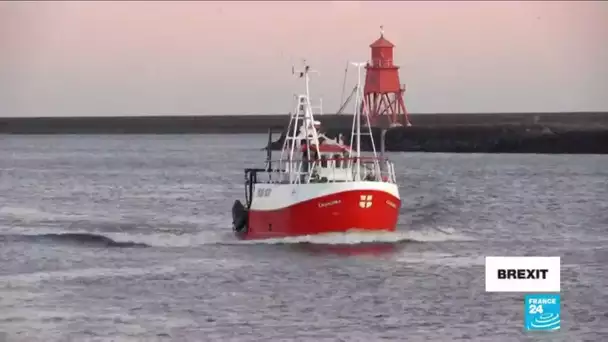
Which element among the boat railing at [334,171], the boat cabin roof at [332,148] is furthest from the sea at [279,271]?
the boat cabin roof at [332,148]

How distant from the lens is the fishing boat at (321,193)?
35.6m

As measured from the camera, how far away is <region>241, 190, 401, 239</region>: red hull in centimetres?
3547

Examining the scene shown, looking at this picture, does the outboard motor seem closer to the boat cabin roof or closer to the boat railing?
the boat railing

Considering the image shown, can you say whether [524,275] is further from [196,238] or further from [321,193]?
[196,238]

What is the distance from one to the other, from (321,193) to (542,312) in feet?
48.0

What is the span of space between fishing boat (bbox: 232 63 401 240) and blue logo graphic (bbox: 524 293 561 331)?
42.1ft

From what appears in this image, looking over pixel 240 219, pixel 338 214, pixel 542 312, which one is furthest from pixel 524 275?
pixel 240 219

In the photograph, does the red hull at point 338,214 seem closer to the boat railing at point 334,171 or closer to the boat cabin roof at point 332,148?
the boat railing at point 334,171

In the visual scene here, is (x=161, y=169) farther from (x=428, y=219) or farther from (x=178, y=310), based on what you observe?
(x=178, y=310)

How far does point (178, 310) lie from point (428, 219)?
26819 mm

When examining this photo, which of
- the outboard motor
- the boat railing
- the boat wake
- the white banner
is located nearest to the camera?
the white banner

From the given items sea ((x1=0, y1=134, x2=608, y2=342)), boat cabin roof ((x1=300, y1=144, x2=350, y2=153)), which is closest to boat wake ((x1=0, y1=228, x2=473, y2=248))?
sea ((x1=0, y1=134, x2=608, y2=342))

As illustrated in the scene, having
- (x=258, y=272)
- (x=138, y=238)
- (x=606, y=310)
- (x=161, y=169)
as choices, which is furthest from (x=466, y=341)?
(x=161, y=169)

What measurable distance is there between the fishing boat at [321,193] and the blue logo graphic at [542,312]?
12.8 m
